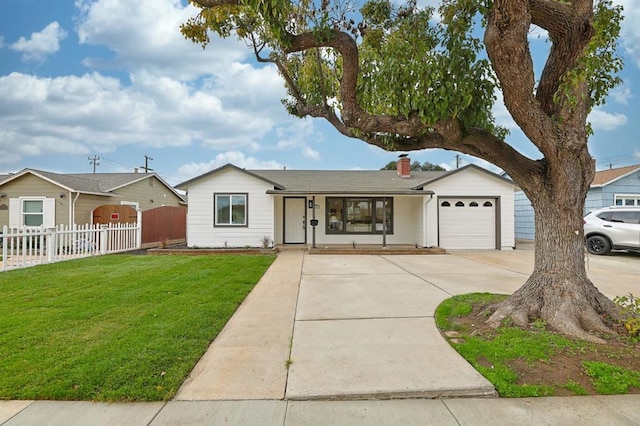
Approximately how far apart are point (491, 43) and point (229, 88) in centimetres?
1014

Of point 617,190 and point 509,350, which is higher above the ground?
point 617,190

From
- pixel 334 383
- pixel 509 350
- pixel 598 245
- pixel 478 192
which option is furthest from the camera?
pixel 478 192

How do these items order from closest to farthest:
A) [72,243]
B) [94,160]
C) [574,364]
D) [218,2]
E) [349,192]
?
1. [574,364]
2. [218,2]
3. [72,243]
4. [349,192]
5. [94,160]

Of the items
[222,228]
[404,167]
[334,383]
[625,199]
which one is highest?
[404,167]

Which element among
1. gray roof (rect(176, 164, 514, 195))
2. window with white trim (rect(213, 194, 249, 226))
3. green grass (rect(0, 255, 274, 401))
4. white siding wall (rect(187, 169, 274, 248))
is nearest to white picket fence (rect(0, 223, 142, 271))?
green grass (rect(0, 255, 274, 401))

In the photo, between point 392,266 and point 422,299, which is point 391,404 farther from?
point 392,266

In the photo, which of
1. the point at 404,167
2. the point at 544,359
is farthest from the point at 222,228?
the point at 544,359

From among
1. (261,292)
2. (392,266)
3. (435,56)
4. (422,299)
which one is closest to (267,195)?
(392,266)

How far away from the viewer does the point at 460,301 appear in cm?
539

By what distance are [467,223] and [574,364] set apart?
11640 millimetres

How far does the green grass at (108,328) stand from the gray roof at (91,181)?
29.3 ft

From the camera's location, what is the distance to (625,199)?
16.2m

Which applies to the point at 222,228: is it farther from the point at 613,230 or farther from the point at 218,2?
the point at 613,230

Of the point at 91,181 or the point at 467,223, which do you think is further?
the point at 91,181
